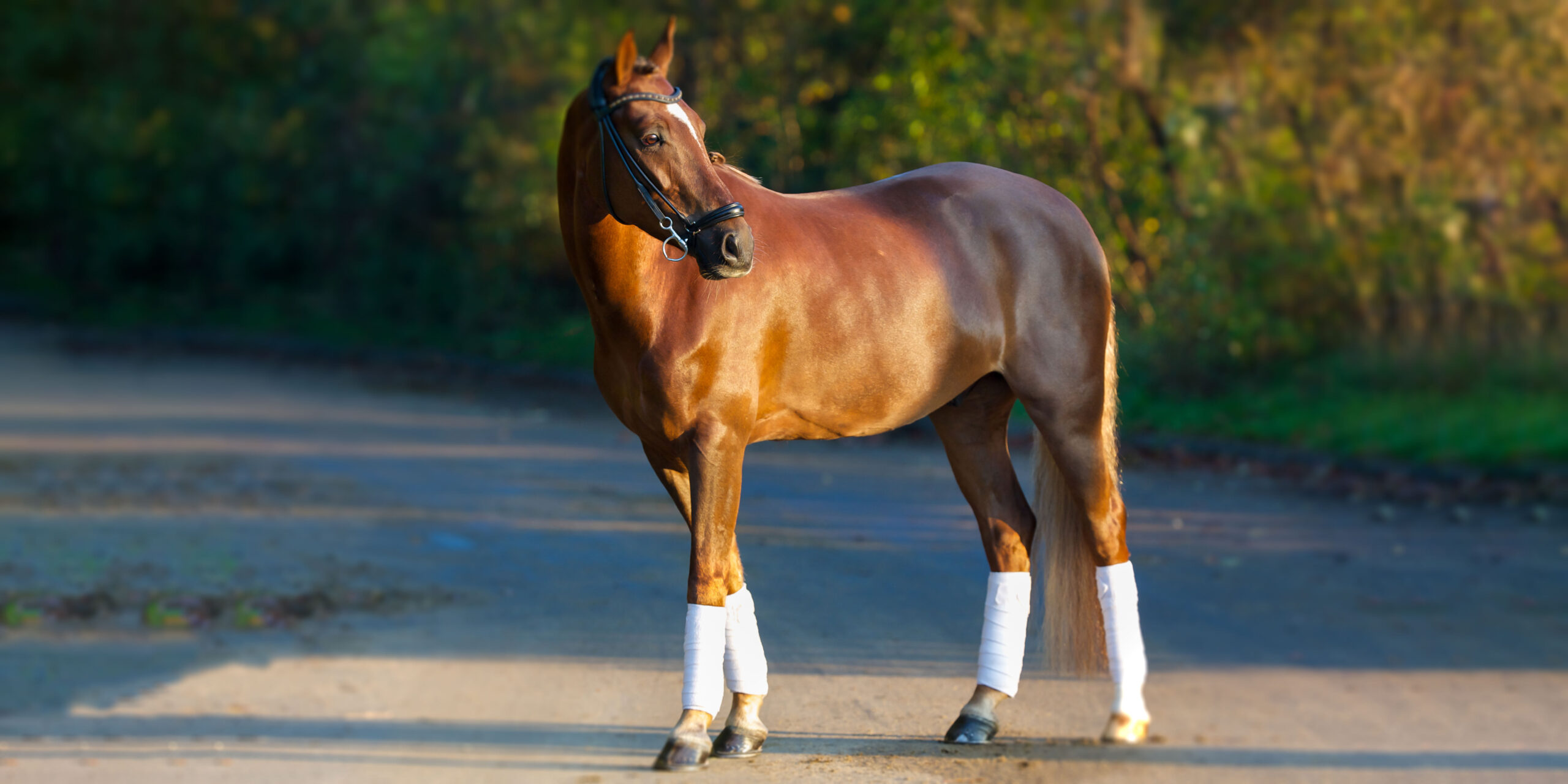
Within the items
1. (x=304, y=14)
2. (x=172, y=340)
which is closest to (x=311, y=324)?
(x=172, y=340)

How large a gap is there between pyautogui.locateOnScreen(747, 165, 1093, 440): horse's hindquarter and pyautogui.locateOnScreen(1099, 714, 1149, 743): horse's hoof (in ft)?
4.04

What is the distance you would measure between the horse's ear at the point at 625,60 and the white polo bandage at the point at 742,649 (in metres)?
1.56

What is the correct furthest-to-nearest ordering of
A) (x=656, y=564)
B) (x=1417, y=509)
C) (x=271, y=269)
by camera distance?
(x=271, y=269)
(x=1417, y=509)
(x=656, y=564)

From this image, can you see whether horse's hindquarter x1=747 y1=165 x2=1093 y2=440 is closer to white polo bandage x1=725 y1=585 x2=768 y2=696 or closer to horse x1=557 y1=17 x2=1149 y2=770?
horse x1=557 y1=17 x2=1149 y2=770

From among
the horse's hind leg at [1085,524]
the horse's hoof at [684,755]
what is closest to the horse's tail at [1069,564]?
the horse's hind leg at [1085,524]

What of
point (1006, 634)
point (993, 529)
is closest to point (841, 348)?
point (993, 529)

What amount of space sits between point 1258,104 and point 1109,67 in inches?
67.7

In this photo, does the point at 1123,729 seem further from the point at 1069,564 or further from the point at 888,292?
the point at 888,292

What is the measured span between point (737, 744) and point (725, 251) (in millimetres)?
1553

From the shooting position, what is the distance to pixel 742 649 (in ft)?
13.4

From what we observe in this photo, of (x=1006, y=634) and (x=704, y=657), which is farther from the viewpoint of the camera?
(x=1006, y=634)

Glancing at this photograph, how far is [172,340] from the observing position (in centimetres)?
→ 2177

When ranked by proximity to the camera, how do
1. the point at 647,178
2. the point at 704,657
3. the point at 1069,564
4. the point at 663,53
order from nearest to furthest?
the point at 647,178
the point at 663,53
the point at 704,657
the point at 1069,564

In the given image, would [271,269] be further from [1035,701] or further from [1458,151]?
[1035,701]
